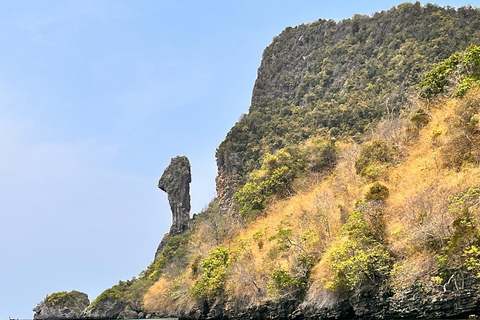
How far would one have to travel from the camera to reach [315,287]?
75.7 ft

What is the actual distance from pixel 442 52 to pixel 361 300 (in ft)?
136

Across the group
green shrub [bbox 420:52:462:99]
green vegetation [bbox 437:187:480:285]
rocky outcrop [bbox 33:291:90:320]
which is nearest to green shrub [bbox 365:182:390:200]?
green vegetation [bbox 437:187:480:285]

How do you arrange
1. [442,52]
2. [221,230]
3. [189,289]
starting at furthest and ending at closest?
[442,52], [221,230], [189,289]

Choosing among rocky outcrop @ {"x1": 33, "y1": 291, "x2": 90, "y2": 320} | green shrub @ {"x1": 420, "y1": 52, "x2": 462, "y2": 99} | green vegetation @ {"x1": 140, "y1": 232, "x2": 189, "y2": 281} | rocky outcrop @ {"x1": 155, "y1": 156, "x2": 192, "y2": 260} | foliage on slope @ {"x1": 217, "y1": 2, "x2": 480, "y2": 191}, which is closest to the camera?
green shrub @ {"x1": 420, "y1": 52, "x2": 462, "y2": 99}

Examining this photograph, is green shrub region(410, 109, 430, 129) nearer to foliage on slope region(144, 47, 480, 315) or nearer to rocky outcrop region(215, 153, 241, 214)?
foliage on slope region(144, 47, 480, 315)

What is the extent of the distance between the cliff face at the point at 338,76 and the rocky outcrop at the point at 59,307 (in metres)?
29.6

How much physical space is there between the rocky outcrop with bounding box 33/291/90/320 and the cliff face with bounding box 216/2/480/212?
2962 cm

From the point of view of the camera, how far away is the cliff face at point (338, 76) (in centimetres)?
5328

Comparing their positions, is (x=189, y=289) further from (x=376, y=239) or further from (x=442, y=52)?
(x=442, y=52)

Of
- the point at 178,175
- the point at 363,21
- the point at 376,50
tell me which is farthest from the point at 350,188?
the point at 178,175

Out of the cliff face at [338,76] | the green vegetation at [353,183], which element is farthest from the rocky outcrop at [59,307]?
the cliff face at [338,76]

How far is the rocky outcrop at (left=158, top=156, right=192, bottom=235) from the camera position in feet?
253

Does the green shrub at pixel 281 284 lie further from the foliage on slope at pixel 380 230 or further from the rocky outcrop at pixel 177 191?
the rocky outcrop at pixel 177 191

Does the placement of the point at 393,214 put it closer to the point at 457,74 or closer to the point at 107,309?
the point at 457,74
